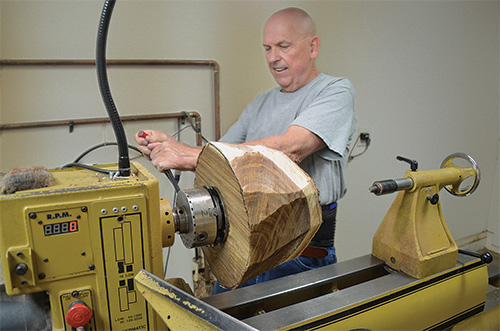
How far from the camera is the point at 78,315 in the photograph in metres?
0.67

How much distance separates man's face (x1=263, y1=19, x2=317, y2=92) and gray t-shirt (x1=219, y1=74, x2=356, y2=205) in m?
0.06

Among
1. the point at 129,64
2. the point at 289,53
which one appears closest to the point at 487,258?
the point at 289,53

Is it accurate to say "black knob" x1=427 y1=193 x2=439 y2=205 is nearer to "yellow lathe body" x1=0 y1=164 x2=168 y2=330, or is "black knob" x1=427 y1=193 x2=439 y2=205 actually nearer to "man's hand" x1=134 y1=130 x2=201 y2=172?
"man's hand" x1=134 y1=130 x2=201 y2=172

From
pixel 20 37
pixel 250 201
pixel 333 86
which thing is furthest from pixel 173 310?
pixel 20 37

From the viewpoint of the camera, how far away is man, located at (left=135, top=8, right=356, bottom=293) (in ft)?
4.06

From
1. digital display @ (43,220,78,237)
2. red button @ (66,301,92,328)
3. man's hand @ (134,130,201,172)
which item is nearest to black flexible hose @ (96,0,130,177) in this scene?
digital display @ (43,220,78,237)

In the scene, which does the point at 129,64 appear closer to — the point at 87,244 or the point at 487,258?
the point at 87,244

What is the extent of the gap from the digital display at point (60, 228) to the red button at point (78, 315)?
0.47ft

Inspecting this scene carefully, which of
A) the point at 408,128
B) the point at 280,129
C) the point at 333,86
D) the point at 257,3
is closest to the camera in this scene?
the point at 333,86

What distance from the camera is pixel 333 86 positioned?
144cm

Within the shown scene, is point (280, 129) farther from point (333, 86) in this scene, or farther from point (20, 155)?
point (20, 155)

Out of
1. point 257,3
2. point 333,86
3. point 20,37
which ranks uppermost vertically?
point 257,3

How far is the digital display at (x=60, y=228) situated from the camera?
64 cm

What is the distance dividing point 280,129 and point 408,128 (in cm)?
156
